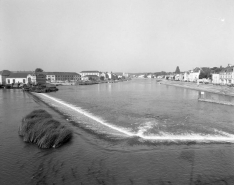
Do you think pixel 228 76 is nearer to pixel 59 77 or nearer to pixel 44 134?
pixel 44 134

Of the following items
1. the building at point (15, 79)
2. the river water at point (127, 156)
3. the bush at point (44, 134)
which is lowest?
the river water at point (127, 156)

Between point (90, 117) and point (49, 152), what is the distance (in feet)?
22.3

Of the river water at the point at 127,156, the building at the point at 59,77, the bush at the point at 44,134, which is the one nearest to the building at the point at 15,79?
the building at the point at 59,77

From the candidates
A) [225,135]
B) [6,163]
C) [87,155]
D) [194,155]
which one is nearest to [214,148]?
[194,155]

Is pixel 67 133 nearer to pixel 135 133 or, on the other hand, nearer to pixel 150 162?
pixel 135 133

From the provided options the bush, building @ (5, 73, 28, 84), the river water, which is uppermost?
building @ (5, 73, 28, 84)

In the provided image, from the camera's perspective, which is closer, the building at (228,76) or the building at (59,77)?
the building at (228,76)

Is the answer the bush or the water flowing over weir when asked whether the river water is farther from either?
the bush

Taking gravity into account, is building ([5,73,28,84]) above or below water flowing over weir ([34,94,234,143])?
above

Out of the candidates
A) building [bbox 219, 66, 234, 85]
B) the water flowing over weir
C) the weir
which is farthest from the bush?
building [bbox 219, 66, 234, 85]

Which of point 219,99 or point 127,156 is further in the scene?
Result: point 219,99

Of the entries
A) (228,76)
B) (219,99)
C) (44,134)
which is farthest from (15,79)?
(228,76)

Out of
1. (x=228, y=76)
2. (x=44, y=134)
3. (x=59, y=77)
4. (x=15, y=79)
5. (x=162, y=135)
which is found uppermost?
(x=59, y=77)

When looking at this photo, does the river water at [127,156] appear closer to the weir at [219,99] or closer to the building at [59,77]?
the weir at [219,99]
